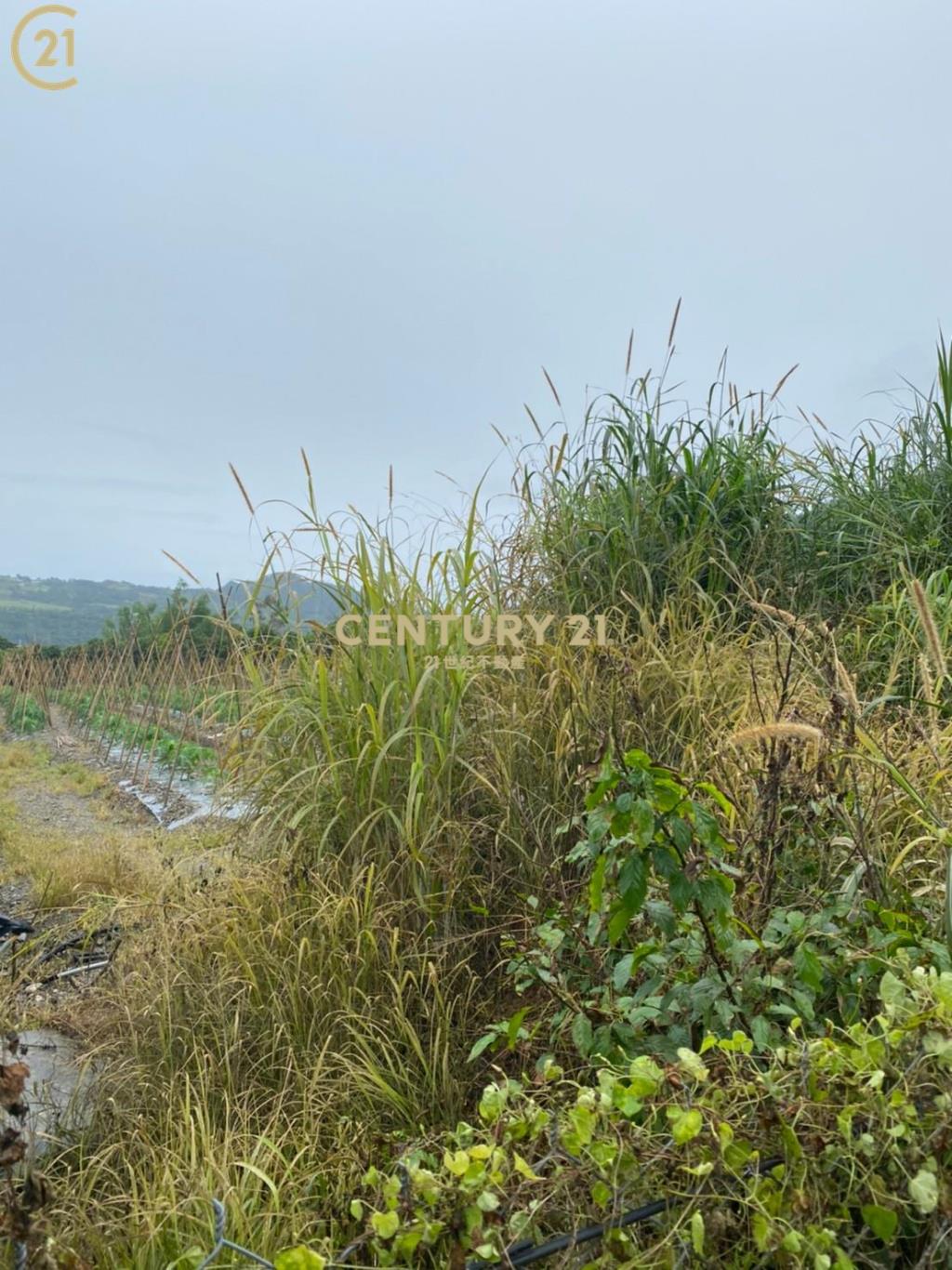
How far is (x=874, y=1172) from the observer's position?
1.05m

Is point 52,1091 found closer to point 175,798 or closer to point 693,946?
point 693,946

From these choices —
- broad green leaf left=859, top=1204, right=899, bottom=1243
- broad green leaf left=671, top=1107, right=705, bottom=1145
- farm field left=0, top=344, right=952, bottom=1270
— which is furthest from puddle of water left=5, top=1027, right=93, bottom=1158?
broad green leaf left=859, top=1204, right=899, bottom=1243

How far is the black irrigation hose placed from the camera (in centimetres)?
99

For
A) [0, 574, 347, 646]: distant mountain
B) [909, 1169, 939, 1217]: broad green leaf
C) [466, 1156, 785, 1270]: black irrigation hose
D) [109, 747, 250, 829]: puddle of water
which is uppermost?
[0, 574, 347, 646]: distant mountain

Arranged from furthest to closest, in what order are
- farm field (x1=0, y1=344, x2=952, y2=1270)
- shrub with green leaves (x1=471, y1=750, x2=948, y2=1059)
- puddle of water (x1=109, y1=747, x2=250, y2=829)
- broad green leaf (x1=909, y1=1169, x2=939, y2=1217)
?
puddle of water (x1=109, y1=747, x2=250, y2=829) → shrub with green leaves (x1=471, y1=750, x2=948, y2=1059) → farm field (x1=0, y1=344, x2=952, y2=1270) → broad green leaf (x1=909, y1=1169, x2=939, y2=1217)

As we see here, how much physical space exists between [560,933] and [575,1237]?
555 mm

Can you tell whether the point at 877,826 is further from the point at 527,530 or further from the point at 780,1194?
the point at 527,530

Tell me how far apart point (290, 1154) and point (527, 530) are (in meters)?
2.37

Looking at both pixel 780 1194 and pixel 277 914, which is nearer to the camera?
pixel 780 1194

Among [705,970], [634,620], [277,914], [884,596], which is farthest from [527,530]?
[705,970]

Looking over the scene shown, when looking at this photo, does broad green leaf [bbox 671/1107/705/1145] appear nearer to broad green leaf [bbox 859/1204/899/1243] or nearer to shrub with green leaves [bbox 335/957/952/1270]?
shrub with green leaves [bbox 335/957/952/1270]

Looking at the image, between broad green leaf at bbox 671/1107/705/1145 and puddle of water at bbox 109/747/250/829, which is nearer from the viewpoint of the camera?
broad green leaf at bbox 671/1107/705/1145

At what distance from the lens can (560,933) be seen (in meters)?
1.52

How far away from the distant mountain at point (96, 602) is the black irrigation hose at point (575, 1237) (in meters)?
1.88
